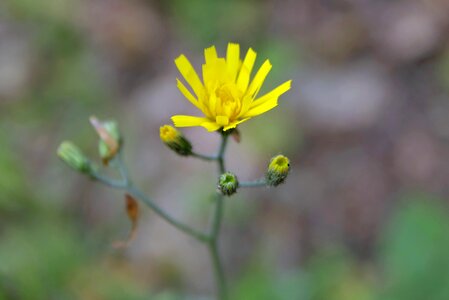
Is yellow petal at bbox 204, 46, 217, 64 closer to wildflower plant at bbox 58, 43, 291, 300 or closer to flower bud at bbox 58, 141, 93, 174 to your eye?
wildflower plant at bbox 58, 43, 291, 300

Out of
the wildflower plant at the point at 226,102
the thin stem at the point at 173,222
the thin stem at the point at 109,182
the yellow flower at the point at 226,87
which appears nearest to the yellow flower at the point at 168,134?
the wildflower plant at the point at 226,102

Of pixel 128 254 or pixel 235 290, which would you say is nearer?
pixel 235 290

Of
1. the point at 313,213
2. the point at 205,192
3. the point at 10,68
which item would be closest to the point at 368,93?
the point at 313,213

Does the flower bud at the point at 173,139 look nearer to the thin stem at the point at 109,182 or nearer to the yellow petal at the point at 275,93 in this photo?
the yellow petal at the point at 275,93

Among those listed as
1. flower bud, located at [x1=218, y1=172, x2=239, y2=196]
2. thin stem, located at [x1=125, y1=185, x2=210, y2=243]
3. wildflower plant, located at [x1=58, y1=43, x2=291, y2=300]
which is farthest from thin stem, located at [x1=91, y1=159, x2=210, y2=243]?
flower bud, located at [x1=218, y1=172, x2=239, y2=196]

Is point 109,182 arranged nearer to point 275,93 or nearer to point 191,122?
point 191,122

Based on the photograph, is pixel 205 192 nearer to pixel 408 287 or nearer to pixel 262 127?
pixel 262 127

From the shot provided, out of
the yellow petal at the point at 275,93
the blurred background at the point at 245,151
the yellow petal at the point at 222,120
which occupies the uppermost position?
the blurred background at the point at 245,151
